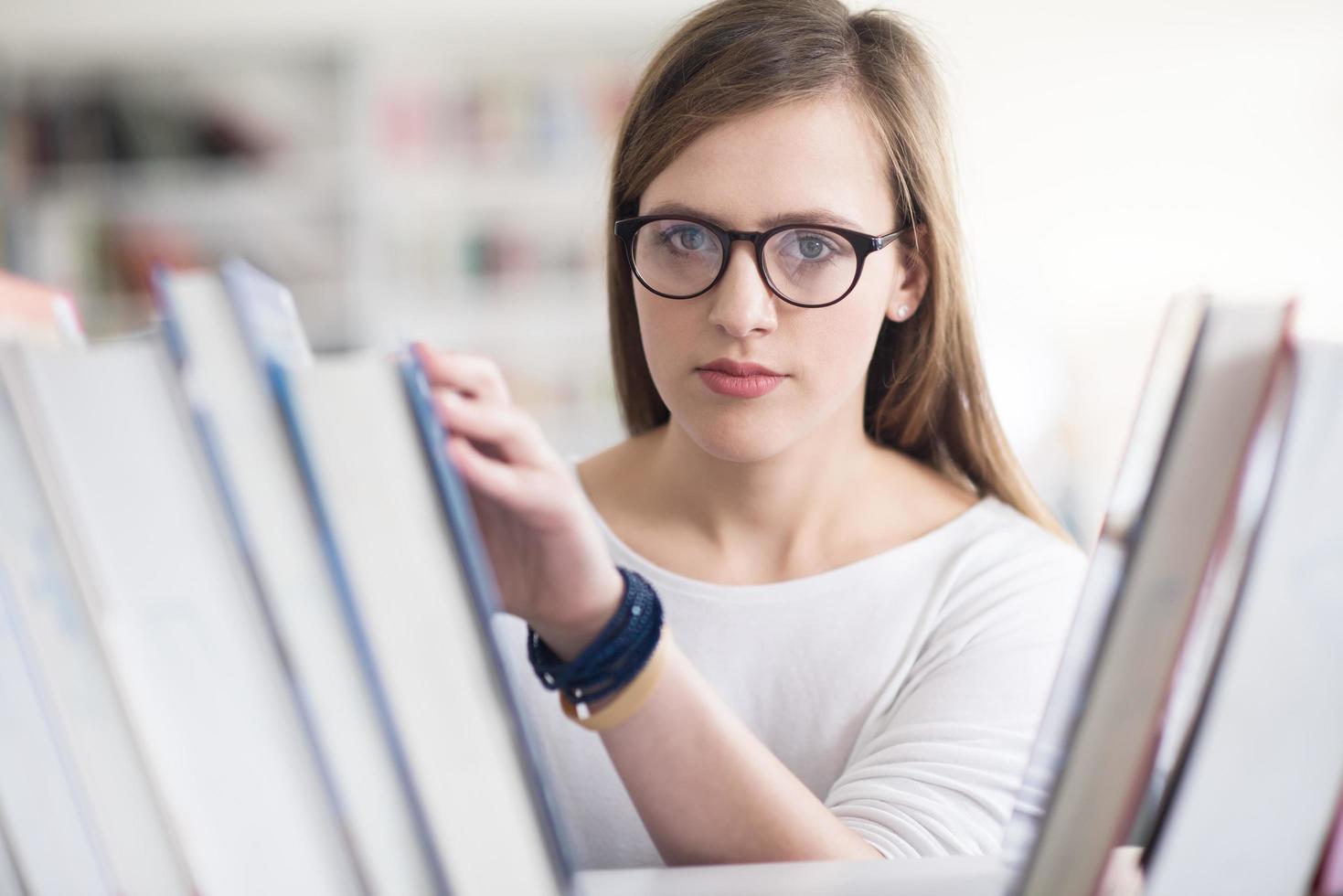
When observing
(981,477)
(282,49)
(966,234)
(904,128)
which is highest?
(282,49)

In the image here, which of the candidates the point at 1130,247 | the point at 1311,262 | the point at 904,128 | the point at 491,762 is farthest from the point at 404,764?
the point at 1311,262

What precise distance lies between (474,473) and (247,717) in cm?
14

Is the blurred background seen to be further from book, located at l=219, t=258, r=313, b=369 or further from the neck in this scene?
book, located at l=219, t=258, r=313, b=369

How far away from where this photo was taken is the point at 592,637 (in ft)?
1.67

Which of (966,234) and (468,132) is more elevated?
(468,132)

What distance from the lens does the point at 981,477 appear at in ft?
3.84

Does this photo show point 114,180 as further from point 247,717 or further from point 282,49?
point 247,717

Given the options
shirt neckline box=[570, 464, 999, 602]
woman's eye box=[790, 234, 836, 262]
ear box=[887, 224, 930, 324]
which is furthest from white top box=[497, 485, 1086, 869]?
woman's eye box=[790, 234, 836, 262]

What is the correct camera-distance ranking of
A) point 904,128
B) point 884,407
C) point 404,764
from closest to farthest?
point 404,764 → point 904,128 → point 884,407

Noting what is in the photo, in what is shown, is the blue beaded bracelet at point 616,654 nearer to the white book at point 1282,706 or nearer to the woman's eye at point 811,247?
the white book at point 1282,706

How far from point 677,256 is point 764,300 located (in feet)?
0.29

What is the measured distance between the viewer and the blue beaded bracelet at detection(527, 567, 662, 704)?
0.51m

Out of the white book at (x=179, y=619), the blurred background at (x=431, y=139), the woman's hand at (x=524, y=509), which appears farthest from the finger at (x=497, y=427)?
the blurred background at (x=431, y=139)

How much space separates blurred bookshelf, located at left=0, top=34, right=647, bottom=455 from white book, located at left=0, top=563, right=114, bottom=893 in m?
3.53
